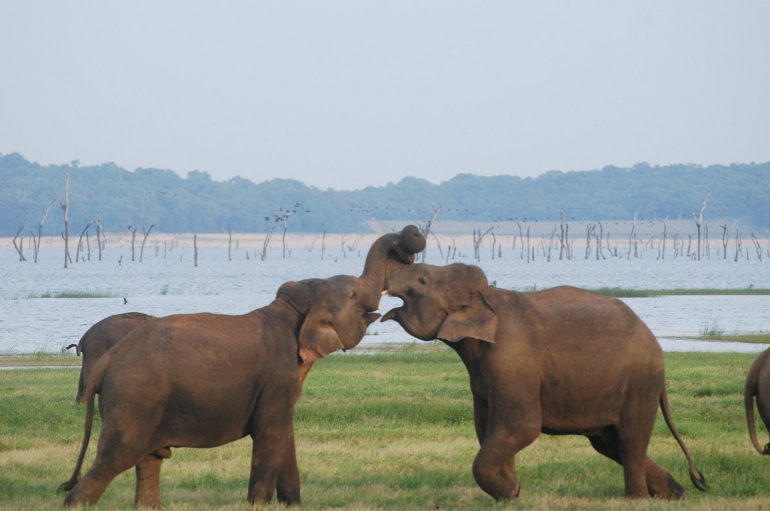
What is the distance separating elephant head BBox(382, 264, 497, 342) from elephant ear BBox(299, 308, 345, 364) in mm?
497

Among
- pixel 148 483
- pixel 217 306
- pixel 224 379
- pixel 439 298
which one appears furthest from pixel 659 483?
pixel 217 306

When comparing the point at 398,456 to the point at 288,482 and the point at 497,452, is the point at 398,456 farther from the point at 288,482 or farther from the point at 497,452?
the point at 497,452

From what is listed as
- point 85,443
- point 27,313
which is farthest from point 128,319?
point 27,313

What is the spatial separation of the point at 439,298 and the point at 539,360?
3.03ft

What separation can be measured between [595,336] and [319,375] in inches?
443

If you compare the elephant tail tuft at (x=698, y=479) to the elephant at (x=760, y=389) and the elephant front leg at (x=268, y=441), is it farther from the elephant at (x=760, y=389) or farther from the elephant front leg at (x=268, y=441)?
the elephant front leg at (x=268, y=441)

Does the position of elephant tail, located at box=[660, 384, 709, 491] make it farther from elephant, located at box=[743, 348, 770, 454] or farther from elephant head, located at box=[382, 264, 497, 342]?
elephant head, located at box=[382, 264, 497, 342]

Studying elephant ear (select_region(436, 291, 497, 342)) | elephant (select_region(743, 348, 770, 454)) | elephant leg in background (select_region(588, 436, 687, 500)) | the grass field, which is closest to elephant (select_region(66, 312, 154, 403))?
the grass field

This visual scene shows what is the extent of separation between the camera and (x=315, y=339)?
27.5ft

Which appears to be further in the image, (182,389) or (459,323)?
(459,323)

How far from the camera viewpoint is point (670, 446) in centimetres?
1159

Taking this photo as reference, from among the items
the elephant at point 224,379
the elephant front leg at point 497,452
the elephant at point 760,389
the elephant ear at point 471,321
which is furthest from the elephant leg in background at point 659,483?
the elephant at point 224,379

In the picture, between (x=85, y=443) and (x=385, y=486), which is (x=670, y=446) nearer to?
(x=385, y=486)

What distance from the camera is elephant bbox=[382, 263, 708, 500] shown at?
8398mm
